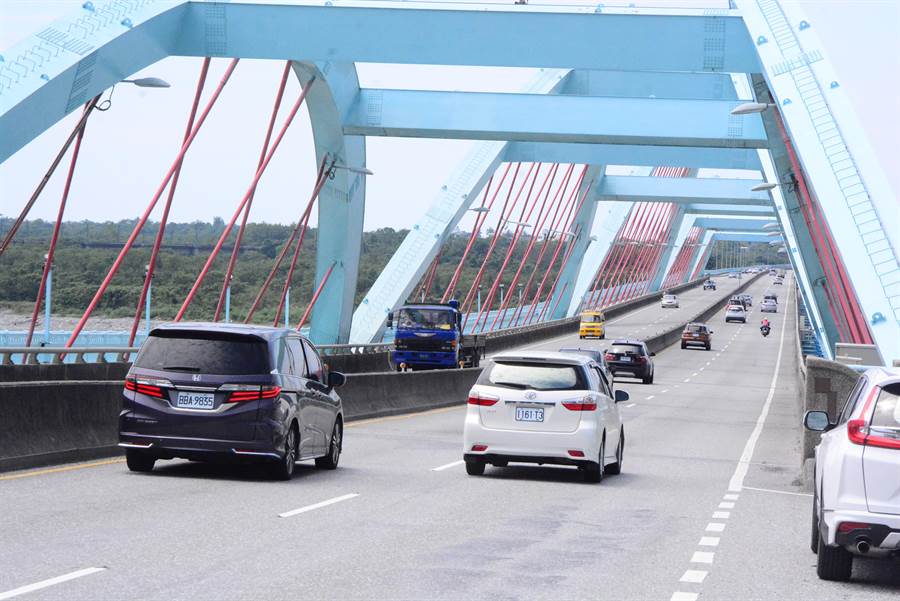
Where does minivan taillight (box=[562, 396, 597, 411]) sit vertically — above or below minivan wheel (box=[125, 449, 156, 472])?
above

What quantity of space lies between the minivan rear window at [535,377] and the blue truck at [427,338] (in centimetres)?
2933

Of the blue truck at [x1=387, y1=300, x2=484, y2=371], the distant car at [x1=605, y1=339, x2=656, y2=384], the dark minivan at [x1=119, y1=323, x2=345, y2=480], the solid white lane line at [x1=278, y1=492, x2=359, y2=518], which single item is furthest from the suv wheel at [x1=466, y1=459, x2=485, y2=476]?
the distant car at [x1=605, y1=339, x2=656, y2=384]

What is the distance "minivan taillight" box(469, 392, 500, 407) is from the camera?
15.9 metres

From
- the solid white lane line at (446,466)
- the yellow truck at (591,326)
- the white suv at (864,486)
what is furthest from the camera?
the yellow truck at (591,326)

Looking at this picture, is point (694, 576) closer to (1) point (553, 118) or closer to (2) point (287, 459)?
(2) point (287, 459)

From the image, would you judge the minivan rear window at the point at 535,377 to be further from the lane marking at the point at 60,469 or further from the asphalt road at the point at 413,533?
the lane marking at the point at 60,469

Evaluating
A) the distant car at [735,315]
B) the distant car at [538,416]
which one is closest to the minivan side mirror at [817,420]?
the distant car at [538,416]

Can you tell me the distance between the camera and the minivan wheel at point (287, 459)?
1436 centimetres

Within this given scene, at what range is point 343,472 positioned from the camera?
632 inches

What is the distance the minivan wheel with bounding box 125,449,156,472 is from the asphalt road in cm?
18

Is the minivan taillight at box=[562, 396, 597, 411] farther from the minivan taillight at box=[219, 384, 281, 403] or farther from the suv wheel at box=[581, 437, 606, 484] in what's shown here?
the minivan taillight at box=[219, 384, 281, 403]

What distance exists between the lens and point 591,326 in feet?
272

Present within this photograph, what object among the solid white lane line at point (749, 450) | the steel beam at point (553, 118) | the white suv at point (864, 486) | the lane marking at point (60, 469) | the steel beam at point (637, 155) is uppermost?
the steel beam at point (637, 155)

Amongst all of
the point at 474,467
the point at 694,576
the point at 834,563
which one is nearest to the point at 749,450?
the point at 474,467
